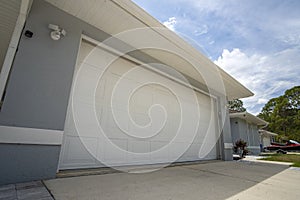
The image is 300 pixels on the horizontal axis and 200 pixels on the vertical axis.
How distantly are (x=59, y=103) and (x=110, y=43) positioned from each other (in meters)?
1.60

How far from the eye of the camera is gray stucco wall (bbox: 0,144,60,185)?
5.41 ft

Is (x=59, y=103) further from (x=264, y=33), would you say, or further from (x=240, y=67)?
(x=240, y=67)

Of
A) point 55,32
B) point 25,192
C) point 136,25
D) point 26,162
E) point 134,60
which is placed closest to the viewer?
point 25,192

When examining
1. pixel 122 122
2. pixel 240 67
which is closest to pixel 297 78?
pixel 240 67

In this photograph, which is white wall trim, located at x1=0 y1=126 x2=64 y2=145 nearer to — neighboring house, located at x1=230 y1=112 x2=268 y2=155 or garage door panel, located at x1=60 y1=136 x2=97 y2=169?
garage door panel, located at x1=60 y1=136 x2=97 y2=169

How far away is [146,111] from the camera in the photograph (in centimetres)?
370

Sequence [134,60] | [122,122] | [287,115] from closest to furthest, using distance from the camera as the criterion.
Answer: [122,122] < [134,60] < [287,115]

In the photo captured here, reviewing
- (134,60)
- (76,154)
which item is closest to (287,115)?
(134,60)

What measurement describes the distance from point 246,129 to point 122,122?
38.0 ft

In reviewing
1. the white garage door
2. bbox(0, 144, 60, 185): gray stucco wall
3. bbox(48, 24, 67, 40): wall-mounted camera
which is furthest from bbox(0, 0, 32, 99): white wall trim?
the white garage door

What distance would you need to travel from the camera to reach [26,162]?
5.80 feet

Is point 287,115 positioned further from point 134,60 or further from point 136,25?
point 136,25

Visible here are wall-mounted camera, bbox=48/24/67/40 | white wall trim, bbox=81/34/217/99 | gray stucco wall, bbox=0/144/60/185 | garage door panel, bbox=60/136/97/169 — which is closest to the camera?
gray stucco wall, bbox=0/144/60/185

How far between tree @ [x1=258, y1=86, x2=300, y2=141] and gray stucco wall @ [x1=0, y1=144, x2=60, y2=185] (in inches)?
1061
